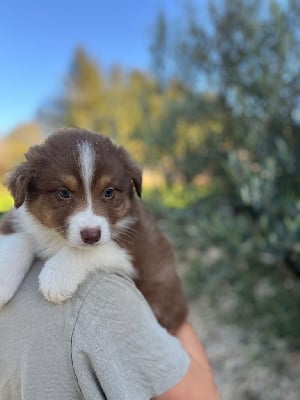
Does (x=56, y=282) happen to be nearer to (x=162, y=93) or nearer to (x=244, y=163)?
(x=244, y=163)

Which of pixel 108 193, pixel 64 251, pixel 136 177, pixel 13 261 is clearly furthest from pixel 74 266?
pixel 136 177

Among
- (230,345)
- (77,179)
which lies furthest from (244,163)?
(77,179)

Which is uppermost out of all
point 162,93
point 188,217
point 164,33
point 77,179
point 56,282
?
point 164,33

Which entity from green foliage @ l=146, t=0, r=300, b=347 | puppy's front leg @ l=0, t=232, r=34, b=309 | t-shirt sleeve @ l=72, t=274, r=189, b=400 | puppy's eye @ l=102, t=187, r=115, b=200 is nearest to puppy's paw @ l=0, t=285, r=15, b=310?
puppy's front leg @ l=0, t=232, r=34, b=309

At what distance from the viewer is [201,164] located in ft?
18.1

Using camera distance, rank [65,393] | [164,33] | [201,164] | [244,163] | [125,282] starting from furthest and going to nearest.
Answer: [164,33] < [201,164] < [244,163] < [125,282] < [65,393]

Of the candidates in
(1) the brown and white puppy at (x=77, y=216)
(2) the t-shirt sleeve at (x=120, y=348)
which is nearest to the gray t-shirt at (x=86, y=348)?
(2) the t-shirt sleeve at (x=120, y=348)

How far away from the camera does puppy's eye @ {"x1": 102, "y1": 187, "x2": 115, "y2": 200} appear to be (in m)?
1.96

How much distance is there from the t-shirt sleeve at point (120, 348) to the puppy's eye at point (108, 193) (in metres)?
0.40

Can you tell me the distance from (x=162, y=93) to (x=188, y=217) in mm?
1760

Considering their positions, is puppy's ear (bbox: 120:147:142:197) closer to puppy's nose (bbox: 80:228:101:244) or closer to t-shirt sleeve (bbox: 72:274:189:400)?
puppy's nose (bbox: 80:228:101:244)

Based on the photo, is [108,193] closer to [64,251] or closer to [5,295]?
[64,251]

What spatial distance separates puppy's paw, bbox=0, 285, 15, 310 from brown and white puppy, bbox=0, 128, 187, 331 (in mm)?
Result: 38

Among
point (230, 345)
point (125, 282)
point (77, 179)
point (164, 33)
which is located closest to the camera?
point (125, 282)
